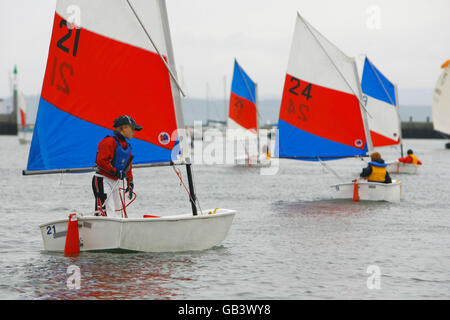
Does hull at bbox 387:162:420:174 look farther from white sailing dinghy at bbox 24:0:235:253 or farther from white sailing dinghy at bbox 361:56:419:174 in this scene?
white sailing dinghy at bbox 24:0:235:253

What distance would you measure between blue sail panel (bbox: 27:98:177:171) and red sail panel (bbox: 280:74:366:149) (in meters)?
13.3

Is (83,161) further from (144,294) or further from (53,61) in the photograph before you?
(144,294)

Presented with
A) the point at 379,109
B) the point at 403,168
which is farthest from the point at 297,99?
the point at 403,168

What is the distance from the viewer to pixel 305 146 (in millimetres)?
25938

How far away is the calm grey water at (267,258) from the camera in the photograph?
10875mm

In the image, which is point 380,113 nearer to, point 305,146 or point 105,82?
point 305,146

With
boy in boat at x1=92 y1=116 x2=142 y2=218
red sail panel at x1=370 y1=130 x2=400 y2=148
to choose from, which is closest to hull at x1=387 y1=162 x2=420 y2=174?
red sail panel at x1=370 y1=130 x2=400 y2=148

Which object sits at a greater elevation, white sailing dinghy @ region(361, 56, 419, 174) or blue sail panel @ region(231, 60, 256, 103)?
blue sail panel @ region(231, 60, 256, 103)

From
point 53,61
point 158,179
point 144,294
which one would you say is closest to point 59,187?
point 158,179

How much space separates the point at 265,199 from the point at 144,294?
53.1 ft

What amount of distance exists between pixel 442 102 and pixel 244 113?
4093 cm

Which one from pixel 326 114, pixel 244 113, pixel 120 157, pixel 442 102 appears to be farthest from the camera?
pixel 442 102

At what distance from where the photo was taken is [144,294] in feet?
34.4

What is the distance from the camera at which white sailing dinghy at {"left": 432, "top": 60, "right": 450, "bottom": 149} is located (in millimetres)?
78188
